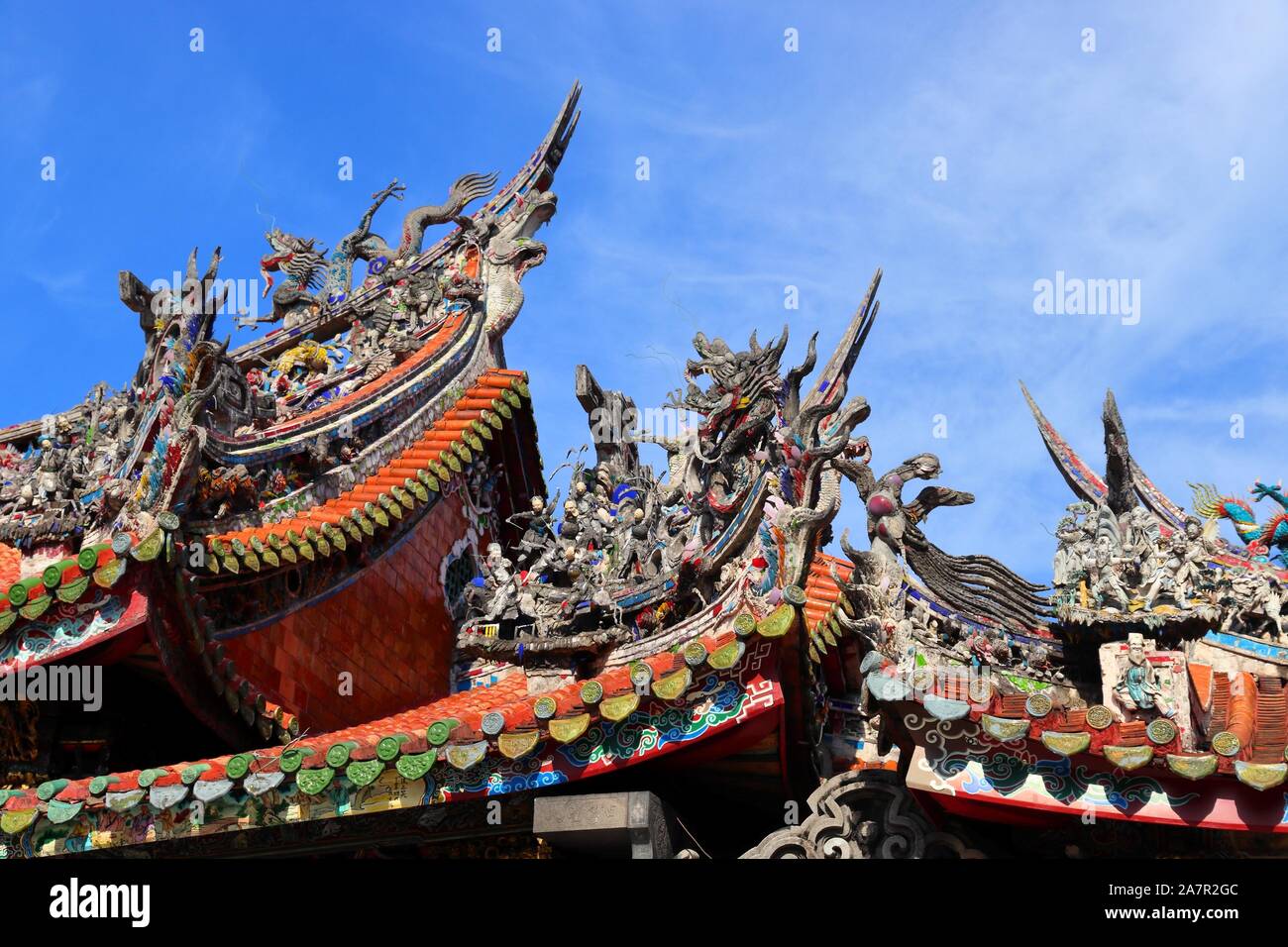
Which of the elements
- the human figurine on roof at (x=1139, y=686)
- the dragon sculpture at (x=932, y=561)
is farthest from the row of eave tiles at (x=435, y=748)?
the dragon sculpture at (x=932, y=561)

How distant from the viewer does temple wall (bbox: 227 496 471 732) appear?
11.4m

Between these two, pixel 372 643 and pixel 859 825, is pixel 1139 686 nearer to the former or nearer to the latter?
pixel 859 825

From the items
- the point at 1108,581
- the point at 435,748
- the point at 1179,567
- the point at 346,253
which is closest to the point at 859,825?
the point at 435,748

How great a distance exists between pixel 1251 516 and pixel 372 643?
847 centimetres

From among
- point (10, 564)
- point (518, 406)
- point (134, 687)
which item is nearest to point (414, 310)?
point (518, 406)

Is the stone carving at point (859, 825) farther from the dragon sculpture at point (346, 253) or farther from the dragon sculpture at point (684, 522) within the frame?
the dragon sculpture at point (346, 253)

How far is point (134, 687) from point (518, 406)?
5472 millimetres

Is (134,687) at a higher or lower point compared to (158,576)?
lower

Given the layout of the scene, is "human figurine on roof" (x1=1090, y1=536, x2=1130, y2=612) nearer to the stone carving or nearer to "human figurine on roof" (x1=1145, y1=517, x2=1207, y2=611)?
"human figurine on roof" (x1=1145, y1=517, x2=1207, y2=611)

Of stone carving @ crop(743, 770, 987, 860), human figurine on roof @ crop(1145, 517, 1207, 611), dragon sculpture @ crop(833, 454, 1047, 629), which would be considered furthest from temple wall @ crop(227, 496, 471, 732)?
human figurine on roof @ crop(1145, 517, 1207, 611)

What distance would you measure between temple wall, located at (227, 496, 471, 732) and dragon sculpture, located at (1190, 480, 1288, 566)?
7.18m
